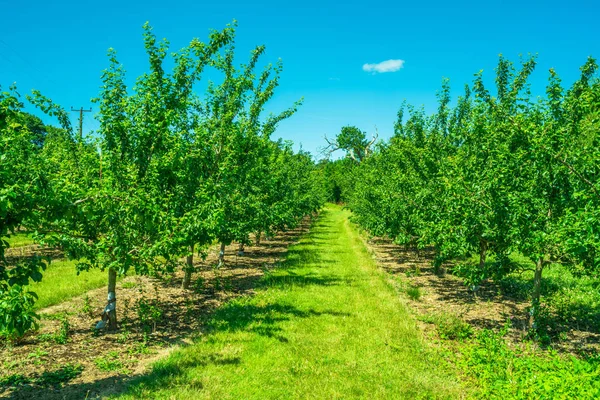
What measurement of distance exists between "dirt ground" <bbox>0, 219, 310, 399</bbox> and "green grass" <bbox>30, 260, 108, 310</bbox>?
1.31 feet

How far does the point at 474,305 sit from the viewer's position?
1307cm

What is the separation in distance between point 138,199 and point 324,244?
20.8 metres

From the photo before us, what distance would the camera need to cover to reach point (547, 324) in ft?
35.7

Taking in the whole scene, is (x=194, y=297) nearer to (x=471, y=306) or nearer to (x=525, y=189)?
(x=471, y=306)

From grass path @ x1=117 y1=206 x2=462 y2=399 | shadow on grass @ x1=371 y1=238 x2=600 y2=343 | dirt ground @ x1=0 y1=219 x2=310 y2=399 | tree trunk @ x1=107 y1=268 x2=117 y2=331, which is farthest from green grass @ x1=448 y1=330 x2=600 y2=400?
tree trunk @ x1=107 y1=268 x2=117 y2=331

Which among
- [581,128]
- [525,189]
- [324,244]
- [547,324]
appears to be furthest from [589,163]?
[324,244]

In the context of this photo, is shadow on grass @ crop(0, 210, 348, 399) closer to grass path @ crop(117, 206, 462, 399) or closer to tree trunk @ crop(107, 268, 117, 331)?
grass path @ crop(117, 206, 462, 399)

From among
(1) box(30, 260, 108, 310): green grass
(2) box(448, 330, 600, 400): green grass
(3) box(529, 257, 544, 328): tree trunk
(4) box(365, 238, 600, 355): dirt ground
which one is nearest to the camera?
(2) box(448, 330, 600, 400): green grass

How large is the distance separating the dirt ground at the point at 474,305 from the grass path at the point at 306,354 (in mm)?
1351

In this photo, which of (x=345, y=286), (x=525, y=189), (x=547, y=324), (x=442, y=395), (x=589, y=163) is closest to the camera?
(x=442, y=395)

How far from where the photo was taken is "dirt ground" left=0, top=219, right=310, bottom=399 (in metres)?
7.11

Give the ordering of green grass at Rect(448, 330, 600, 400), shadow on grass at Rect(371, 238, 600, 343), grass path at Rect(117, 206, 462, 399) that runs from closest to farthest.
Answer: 1. green grass at Rect(448, 330, 600, 400)
2. grass path at Rect(117, 206, 462, 399)
3. shadow on grass at Rect(371, 238, 600, 343)

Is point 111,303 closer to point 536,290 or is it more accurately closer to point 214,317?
point 214,317

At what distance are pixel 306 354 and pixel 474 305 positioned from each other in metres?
7.00
